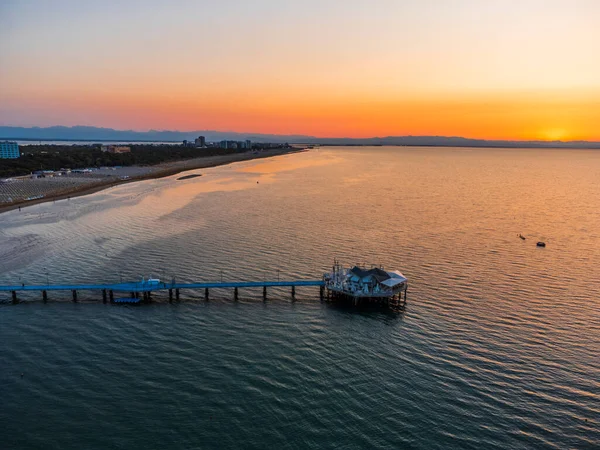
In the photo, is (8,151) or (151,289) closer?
(151,289)

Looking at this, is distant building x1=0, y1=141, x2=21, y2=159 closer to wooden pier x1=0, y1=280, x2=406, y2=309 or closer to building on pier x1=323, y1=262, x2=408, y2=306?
wooden pier x1=0, y1=280, x2=406, y2=309

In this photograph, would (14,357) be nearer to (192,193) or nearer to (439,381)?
(439,381)

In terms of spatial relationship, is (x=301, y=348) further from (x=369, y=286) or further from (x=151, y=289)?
(x=151, y=289)

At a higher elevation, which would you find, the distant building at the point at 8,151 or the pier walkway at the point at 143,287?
the distant building at the point at 8,151


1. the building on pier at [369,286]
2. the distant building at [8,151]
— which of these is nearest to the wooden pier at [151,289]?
the building on pier at [369,286]

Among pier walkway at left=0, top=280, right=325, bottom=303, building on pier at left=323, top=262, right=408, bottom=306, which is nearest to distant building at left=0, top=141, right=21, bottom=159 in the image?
pier walkway at left=0, top=280, right=325, bottom=303

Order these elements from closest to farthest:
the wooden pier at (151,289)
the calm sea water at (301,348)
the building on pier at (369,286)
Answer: the calm sea water at (301,348) → the building on pier at (369,286) → the wooden pier at (151,289)

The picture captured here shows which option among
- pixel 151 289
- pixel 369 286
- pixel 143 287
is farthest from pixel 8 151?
pixel 369 286

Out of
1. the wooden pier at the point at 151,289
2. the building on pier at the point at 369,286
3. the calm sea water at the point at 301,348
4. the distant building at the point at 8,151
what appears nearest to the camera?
the calm sea water at the point at 301,348

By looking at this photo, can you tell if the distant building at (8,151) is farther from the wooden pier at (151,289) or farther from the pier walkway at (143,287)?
the wooden pier at (151,289)
